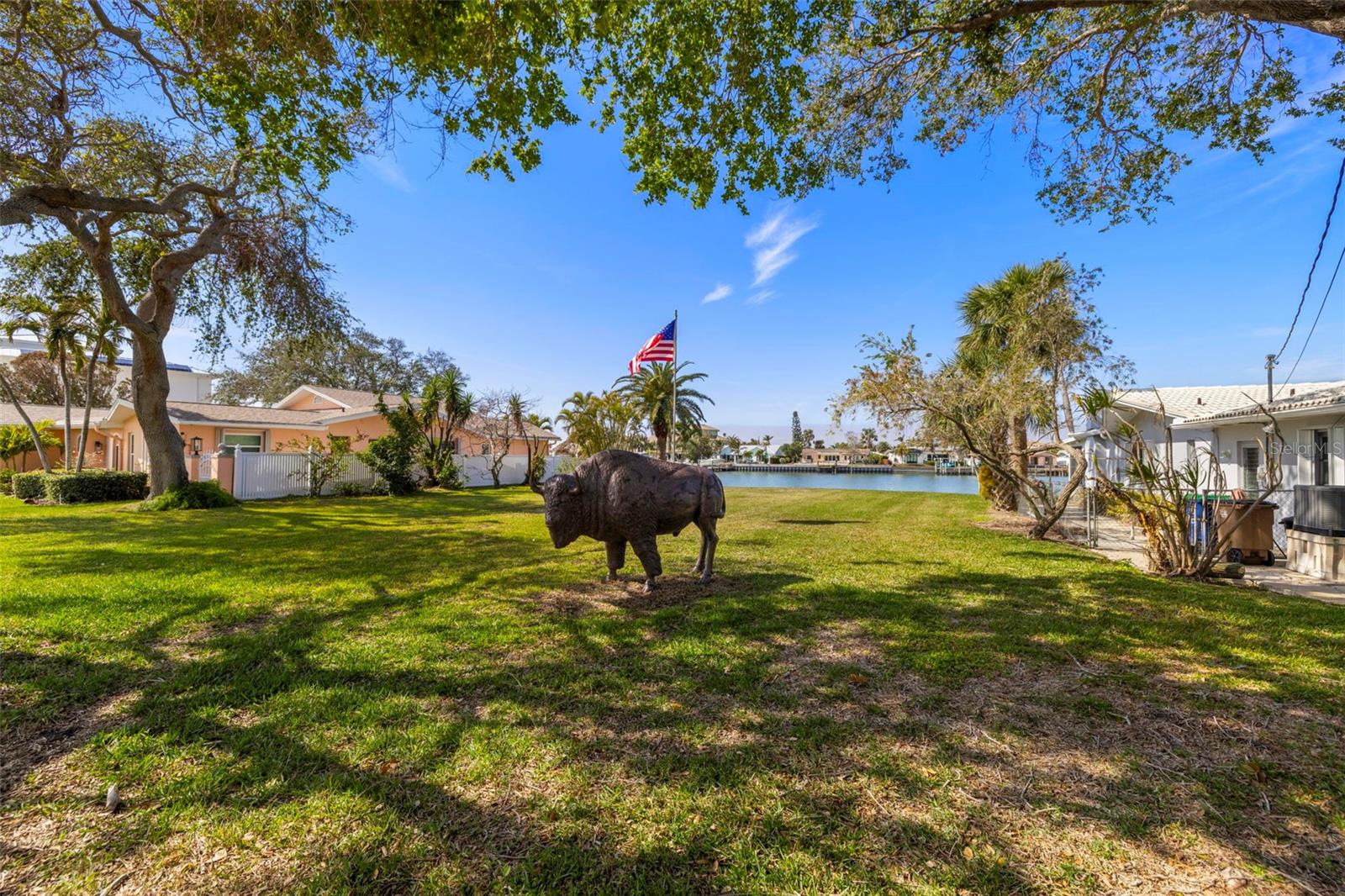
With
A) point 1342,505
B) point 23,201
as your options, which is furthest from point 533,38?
point 1342,505

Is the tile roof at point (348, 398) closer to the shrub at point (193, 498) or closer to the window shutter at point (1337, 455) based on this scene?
the shrub at point (193, 498)

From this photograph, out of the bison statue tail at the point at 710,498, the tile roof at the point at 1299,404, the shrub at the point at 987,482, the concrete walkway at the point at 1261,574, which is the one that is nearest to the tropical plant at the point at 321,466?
the bison statue tail at the point at 710,498

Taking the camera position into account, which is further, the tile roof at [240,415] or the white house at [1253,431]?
the tile roof at [240,415]

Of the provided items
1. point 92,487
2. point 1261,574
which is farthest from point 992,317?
point 92,487

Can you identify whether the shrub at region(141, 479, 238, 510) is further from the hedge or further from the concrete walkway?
the concrete walkway

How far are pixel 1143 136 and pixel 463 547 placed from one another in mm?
13900

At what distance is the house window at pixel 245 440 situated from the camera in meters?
23.4

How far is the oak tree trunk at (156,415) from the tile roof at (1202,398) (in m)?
26.6

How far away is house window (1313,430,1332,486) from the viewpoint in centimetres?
1023

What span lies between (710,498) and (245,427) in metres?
26.0

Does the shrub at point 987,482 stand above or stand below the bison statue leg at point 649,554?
above

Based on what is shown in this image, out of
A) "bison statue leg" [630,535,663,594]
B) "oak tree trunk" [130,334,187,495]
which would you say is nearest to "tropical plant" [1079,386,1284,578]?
"bison statue leg" [630,535,663,594]

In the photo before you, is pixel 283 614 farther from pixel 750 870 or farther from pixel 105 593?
pixel 750 870

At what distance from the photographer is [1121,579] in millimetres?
7410
